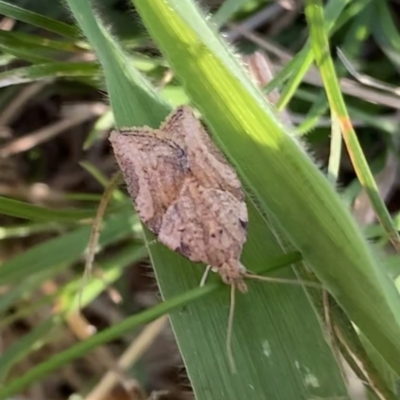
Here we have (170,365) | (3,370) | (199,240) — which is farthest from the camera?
(170,365)

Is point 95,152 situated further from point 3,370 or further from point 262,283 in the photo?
point 262,283

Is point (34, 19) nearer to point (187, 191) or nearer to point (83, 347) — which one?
point (187, 191)

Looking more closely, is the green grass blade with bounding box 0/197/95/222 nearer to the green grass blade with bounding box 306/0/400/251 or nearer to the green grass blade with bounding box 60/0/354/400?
the green grass blade with bounding box 60/0/354/400

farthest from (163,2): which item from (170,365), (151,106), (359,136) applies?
(170,365)

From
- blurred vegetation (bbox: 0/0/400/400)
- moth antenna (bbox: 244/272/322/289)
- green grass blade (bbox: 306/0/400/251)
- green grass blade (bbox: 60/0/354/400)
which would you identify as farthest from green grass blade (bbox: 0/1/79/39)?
moth antenna (bbox: 244/272/322/289)

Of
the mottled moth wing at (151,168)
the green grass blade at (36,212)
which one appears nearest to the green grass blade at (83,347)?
the mottled moth wing at (151,168)

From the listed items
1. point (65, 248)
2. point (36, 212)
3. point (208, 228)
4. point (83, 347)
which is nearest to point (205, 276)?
point (208, 228)

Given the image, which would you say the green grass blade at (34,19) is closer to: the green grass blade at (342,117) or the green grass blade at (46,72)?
the green grass blade at (46,72)
